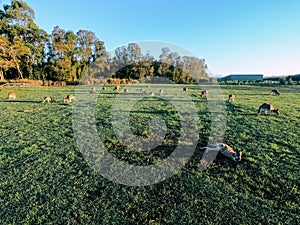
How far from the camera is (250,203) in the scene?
314 cm

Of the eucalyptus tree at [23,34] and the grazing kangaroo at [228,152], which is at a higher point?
the eucalyptus tree at [23,34]

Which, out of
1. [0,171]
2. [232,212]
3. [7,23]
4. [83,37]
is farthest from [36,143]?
[83,37]

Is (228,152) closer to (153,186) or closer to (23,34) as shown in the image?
(153,186)

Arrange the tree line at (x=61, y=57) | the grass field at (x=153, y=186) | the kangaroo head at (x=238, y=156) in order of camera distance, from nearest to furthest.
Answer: the grass field at (x=153, y=186)
the kangaroo head at (x=238, y=156)
the tree line at (x=61, y=57)

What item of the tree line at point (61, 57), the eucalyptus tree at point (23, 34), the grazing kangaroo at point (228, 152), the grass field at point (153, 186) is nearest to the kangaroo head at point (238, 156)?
the grazing kangaroo at point (228, 152)

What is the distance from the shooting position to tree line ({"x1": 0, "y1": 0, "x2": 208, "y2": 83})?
1178 inches

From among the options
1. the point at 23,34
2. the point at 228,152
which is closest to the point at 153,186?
the point at 228,152

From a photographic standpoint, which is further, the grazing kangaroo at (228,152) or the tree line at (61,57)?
the tree line at (61,57)

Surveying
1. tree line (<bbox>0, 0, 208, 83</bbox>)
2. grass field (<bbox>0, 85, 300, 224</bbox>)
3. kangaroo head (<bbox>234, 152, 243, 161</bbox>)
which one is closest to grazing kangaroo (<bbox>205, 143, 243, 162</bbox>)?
kangaroo head (<bbox>234, 152, 243, 161</bbox>)

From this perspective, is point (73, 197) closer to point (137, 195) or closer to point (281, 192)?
point (137, 195)

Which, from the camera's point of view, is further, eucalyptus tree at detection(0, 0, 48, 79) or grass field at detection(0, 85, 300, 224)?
eucalyptus tree at detection(0, 0, 48, 79)

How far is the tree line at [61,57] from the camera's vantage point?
98.2ft

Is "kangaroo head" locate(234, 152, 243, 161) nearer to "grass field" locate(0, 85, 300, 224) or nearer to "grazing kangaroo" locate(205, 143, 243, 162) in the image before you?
"grazing kangaroo" locate(205, 143, 243, 162)

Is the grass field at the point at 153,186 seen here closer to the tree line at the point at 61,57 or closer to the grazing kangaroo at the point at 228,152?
the grazing kangaroo at the point at 228,152
